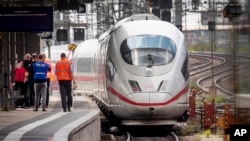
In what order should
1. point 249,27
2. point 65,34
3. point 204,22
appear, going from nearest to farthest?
point 249,27 → point 65,34 → point 204,22

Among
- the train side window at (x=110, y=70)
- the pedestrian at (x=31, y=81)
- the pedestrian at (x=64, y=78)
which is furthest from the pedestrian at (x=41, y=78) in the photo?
the pedestrian at (x=31, y=81)

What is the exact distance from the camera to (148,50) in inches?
756

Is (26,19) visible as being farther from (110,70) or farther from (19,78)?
(110,70)

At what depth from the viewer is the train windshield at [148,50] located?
745 inches

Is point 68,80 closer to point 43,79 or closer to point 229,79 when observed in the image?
point 43,79

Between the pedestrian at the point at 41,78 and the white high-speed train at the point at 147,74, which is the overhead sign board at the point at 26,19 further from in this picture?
the white high-speed train at the point at 147,74

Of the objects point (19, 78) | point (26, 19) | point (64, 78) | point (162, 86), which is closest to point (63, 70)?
point (64, 78)

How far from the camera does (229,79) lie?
4.18m

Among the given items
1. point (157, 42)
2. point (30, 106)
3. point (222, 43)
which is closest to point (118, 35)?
point (157, 42)

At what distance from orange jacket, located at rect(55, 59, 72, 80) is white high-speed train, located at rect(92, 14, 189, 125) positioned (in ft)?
5.89

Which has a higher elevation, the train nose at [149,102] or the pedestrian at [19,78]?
the pedestrian at [19,78]

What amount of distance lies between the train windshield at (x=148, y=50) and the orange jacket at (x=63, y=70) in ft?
6.71

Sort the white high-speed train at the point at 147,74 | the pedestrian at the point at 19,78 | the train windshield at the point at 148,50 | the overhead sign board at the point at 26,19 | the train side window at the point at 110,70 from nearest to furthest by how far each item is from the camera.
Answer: the white high-speed train at the point at 147,74
the train windshield at the point at 148,50
the overhead sign board at the point at 26,19
the train side window at the point at 110,70
the pedestrian at the point at 19,78

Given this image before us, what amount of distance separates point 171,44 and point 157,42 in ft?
1.38
